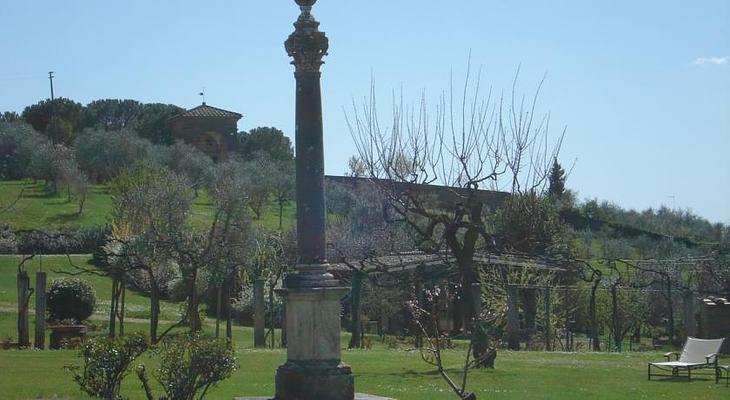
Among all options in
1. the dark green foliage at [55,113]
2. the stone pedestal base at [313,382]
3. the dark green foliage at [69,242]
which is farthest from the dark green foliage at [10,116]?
the stone pedestal base at [313,382]

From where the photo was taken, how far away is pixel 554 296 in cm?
4109

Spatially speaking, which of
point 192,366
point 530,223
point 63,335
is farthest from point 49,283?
point 192,366

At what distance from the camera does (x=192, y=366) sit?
13.0 meters

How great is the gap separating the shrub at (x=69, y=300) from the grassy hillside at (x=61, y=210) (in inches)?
850

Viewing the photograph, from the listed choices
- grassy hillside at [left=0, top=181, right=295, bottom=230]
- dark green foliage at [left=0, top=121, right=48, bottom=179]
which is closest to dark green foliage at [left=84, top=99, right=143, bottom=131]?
dark green foliage at [left=0, top=121, right=48, bottom=179]

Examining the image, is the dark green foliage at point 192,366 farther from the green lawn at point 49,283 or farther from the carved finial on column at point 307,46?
the green lawn at point 49,283

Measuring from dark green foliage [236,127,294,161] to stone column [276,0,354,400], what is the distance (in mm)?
86282

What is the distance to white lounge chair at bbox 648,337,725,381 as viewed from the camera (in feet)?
64.7

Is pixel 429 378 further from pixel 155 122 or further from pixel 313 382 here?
pixel 155 122

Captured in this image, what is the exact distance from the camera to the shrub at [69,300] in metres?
34.8

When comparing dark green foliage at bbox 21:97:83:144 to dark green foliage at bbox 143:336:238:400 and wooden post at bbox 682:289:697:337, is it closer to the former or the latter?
wooden post at bbox 682:289:697:337

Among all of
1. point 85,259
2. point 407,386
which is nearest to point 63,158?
point 85,259

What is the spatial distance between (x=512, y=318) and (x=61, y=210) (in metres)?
45.0

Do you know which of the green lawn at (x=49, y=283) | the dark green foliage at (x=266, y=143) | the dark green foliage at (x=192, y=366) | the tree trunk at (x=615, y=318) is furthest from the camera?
the dark green foliage at (x=266, y=143)
